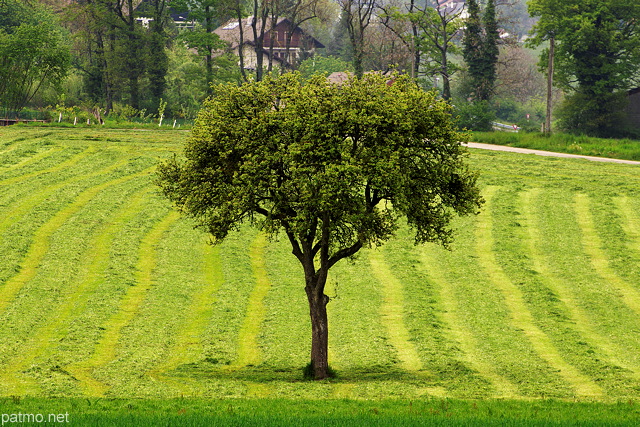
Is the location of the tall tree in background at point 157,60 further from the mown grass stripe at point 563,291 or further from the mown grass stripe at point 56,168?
the mown grass stripe at point 563,291

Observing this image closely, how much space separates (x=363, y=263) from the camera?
44.1 metres

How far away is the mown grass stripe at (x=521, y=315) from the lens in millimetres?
27070

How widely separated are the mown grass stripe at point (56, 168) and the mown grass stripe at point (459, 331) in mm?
30138

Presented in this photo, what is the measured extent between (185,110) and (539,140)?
1986 inches

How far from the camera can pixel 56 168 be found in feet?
205

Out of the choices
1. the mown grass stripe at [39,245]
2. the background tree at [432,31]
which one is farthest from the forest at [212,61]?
the mown grass stripe at [39,245]

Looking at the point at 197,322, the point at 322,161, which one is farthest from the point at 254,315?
the point at 322,161

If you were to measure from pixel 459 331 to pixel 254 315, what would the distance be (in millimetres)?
8809

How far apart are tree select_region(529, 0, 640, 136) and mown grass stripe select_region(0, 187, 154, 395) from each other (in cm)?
6538

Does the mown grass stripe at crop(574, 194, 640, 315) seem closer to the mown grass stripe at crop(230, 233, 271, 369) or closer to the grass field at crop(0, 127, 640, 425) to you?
the grass field at crop(0, 127, 640, 425)

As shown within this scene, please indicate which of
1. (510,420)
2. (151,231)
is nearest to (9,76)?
(151,231)

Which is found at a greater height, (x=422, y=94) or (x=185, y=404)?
(x=422, y=94)

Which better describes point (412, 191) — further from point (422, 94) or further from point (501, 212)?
point (501, 212)

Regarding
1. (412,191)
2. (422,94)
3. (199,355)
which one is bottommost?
(199,355)
